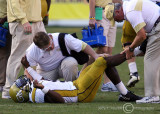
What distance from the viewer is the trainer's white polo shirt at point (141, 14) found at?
7840 mm

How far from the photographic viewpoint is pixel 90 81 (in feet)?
26.3

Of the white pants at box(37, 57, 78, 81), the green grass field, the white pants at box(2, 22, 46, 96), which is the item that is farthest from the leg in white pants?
the white pants at box(2, 22, 46, 96)

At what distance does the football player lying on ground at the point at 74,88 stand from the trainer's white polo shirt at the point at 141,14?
0.55m

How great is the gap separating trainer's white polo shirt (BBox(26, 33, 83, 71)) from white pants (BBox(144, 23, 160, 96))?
109 cm

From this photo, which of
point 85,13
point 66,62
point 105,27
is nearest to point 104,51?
point 105,27

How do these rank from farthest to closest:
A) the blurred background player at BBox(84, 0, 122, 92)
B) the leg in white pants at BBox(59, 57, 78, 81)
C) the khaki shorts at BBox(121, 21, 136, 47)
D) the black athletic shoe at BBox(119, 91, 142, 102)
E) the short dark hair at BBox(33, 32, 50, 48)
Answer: the blurred background player at BBox(84, 0, 122, 92) → the khaki shorts at BBox(121, 21, 136, 47) → the leg in white pants at BBox(59, 57, 78, 81) → the black athletic shoe at BBox(119, 91, 142, 102) → the short dark hair at BBox(33, 32, 50, 48)

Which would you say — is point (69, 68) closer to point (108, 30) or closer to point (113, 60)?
point (113, 60)

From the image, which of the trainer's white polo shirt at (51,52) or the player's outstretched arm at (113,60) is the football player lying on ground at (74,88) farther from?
the trainer's white polo shirt at (51,52)

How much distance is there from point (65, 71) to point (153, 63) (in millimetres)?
1449

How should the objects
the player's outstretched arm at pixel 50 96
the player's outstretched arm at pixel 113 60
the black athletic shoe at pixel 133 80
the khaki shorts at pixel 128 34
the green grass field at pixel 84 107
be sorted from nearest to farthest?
1. the green grass field at pixel 84 107
2. the player's outstretched arm at pixel 50 96
3. the player's outstretched arm at pixel 113 60
4. the khaki shorts at pixel 128 34
5. the black athletic shoe at pixel 133 80

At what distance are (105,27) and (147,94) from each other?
2.24 meters

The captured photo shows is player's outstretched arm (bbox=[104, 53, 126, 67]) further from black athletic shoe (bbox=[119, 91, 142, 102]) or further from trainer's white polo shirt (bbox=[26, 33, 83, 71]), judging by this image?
trainer's white polo shirt (bbox=[26, 33, 83, 71])

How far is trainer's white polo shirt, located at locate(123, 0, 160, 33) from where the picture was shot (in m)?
7.84

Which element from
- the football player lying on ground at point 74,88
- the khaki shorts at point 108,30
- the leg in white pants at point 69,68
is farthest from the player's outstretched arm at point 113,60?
the khaki shorts at point 108,30
